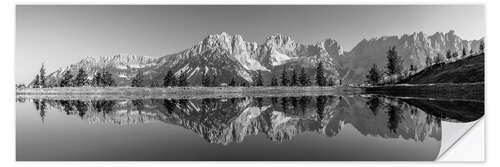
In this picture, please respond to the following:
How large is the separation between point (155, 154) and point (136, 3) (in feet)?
17.8

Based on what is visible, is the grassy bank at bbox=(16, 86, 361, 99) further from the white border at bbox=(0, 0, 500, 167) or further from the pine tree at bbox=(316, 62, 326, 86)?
the white border at bbox=(0, 0, 500, 167)

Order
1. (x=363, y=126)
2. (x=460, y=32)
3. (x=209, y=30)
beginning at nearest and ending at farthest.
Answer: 1. (x=363, y=126)
2. (x=460, y=32)
3. (x=209, y=30)

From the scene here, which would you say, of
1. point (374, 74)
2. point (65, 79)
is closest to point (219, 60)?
point (65, 79)

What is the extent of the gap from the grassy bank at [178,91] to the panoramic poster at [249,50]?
7.34 ft

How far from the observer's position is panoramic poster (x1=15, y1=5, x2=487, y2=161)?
888 cm


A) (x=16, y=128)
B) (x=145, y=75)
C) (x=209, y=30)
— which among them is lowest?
(x=16, y=128)

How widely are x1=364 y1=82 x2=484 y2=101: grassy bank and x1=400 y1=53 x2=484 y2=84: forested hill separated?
0.73 feet

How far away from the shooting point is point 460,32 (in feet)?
41.4

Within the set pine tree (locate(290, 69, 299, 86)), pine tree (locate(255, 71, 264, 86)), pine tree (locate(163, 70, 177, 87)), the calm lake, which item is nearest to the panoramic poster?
the calm lake

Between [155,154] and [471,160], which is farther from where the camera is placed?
A: [471,160]

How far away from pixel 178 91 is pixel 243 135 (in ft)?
52.9

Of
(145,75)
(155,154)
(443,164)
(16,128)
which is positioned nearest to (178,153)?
(155,154)

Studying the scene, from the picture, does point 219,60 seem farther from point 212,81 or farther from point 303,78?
→ point 212,81
